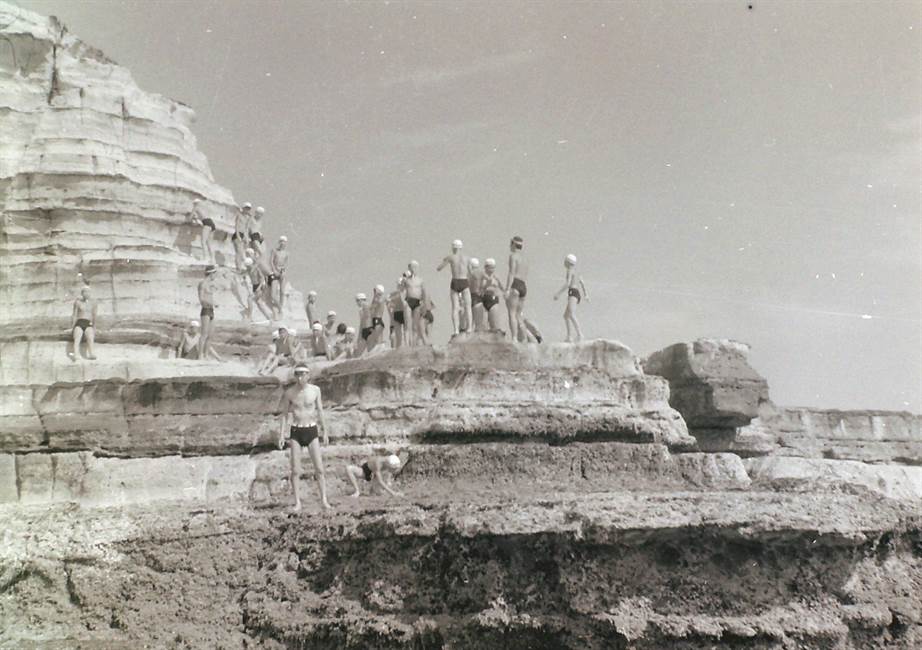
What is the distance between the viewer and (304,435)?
29.3ft

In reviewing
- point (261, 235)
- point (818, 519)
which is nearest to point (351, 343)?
point (261, 235)

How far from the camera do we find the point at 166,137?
76.8ft

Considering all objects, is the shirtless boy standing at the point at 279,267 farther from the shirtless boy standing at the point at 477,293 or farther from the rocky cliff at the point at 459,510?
the shirtless boy standing at the point at 477,293

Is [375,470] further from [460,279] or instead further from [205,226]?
[205,226]

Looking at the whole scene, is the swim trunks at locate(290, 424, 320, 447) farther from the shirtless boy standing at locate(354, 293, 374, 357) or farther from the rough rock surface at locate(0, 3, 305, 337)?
the rough rock surface at locate(0, 3, 305, 337)

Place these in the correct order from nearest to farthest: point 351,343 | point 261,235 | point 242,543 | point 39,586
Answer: point 39,586, point 242,543, point 351,343, point 261,235

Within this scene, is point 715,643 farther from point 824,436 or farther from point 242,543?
point 824,436

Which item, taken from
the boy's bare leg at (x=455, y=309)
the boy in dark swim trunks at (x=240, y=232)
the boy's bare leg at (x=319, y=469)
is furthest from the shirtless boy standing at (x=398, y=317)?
the boy in dark swim trunks at (x=240, y=232)

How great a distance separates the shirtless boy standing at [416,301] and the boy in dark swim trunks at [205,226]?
9.20 m

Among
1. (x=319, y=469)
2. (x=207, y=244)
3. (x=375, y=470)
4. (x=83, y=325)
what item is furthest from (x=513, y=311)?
(x=207, y=244)

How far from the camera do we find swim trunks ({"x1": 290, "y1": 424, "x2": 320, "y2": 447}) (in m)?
8.92

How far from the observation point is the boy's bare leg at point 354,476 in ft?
31.5

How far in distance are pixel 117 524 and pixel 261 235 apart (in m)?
16.1

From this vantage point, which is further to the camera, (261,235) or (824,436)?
(261,235)
